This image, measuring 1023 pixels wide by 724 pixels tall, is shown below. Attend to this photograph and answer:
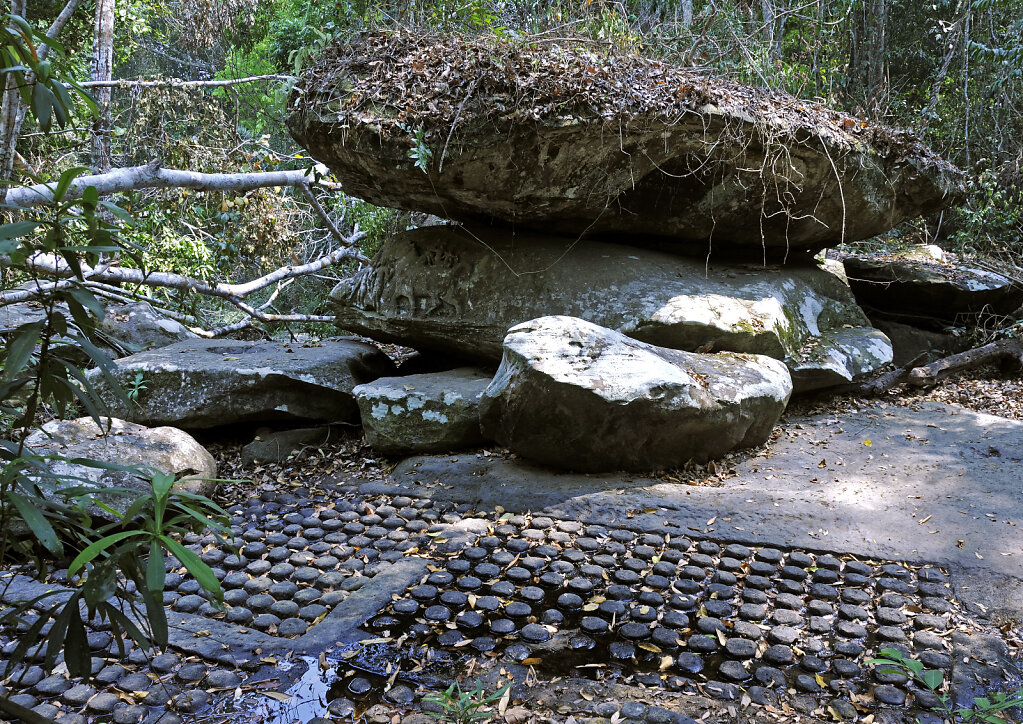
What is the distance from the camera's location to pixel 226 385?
18.7 feet

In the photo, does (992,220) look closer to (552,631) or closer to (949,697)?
(949,697)

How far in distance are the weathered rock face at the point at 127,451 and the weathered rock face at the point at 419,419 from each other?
1188mm

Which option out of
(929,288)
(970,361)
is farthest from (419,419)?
(929,288)

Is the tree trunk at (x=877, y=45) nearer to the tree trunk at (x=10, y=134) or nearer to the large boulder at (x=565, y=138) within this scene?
the large boulder at (x=565, y=138)

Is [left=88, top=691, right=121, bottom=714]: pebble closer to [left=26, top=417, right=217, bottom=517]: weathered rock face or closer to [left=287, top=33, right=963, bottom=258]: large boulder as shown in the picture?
[left=26, top=417, right=217, bottom=517]: weathered rock face

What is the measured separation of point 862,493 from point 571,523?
1.89 m

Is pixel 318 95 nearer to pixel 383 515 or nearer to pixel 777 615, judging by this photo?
pixel 383 515

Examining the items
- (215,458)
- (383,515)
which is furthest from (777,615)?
(215,458)

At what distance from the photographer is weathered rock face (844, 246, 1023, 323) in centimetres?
775

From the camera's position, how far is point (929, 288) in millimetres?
7875

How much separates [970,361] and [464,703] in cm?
665

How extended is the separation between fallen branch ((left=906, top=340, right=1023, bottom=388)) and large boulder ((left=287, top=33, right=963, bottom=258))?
1.59 m

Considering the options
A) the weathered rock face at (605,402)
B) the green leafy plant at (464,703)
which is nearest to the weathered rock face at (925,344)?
the weathered rock face at (605,402)

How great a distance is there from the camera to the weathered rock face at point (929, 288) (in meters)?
7.75
